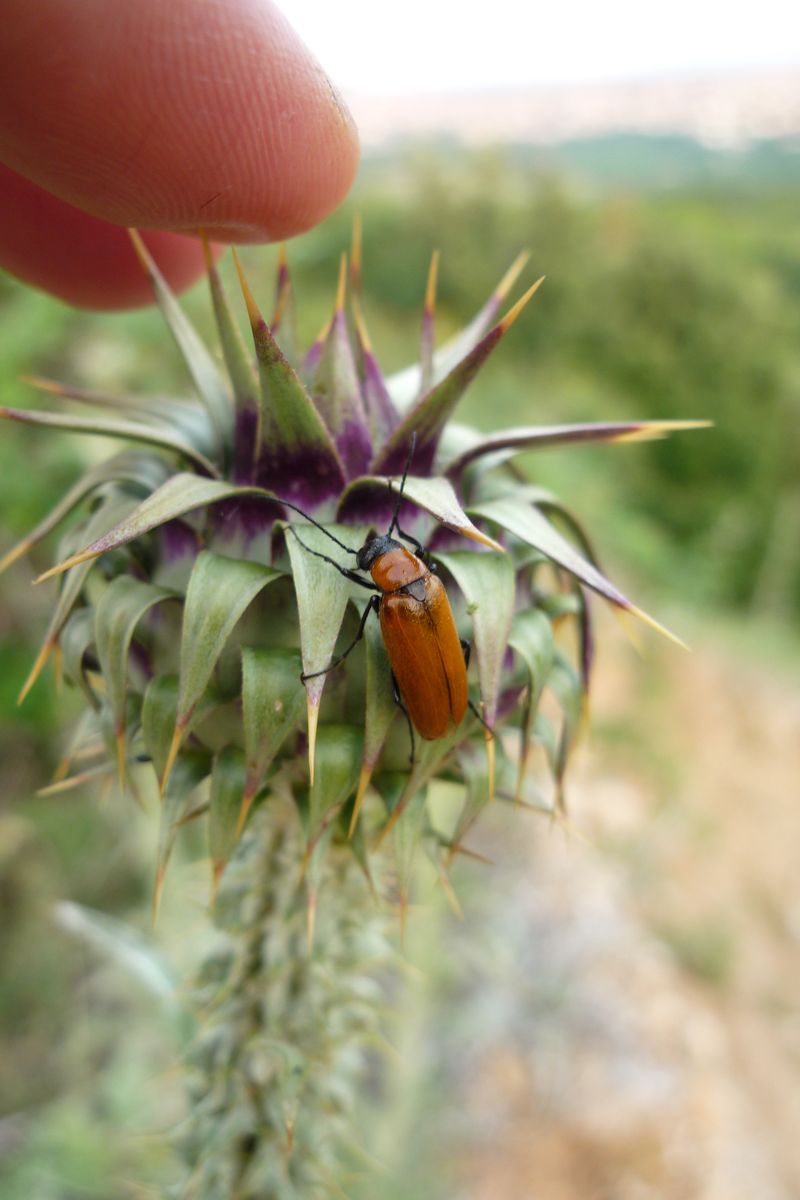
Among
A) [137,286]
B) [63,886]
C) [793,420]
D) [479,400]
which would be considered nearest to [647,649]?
[479,400]

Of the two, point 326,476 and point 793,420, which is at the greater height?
point 793,420

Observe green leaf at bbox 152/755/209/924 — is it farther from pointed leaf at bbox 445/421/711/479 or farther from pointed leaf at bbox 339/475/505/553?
pointed leaf at bbox 445/421/711/479

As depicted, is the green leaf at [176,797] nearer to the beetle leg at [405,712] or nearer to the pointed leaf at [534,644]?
the beetle leg at [405,712]

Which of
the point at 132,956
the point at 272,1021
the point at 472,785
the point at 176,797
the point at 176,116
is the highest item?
the point at 176,116

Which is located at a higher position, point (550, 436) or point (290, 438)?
point (550, 436)

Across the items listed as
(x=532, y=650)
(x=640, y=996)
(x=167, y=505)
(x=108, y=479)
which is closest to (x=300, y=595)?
(x=167, y=505)

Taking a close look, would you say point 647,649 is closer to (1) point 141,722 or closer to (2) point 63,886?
(2) point 63,886

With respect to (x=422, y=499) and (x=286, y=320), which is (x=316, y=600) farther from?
(x=286, y=320)

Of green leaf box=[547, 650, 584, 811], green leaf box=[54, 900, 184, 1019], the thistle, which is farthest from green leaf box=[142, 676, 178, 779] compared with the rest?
green leaf box=[54, 900, 184, 1019]
